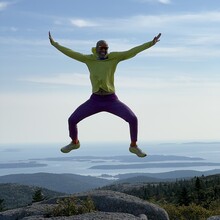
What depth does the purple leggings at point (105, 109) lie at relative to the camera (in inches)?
454

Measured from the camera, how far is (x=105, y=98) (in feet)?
38.1

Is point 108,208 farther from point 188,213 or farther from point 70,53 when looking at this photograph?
point 188,213

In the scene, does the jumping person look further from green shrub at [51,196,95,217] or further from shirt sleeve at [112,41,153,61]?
green shrub at [51,196,95,217]

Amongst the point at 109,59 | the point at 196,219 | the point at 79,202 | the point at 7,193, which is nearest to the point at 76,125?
the point at 109,59

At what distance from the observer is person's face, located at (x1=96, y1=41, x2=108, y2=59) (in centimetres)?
1174

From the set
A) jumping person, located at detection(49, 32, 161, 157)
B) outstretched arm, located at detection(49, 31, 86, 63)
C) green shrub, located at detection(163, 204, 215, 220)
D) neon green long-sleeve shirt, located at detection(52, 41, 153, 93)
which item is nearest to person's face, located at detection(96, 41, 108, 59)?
jumping person, located at detection(49, 32, 161, 157)

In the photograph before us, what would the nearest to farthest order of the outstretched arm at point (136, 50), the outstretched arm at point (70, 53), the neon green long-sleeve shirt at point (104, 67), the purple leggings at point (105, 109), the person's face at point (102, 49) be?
the outstretched arm at point (136, 50), the purple leggings at point (105, 109), the neon green long-sleeve shirt at point (104, 67), the person's face at point (102, 49), the outstretched arm at point (70, 53)

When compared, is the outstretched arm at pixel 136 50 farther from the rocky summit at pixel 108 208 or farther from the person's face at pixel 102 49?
the rocky summit at pixel 108 208

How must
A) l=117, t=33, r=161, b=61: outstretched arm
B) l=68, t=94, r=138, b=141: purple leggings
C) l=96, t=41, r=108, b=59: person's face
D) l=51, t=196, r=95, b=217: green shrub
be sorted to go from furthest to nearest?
1. l=51, t=196, r=95, b=217: green shrub
2. l=96, t=41, r=108, b=59: person's face
3. l=68, t=94, r=138, b=141: purple leggings
4. l=117, t=33, r=161, b=61: outstretched arm

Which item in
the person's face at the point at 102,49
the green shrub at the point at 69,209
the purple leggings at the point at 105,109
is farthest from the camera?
the green shrub at the point at 69,209

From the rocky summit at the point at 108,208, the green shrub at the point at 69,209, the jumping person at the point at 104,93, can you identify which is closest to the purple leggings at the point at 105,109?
the jumping person at the point at 104,93

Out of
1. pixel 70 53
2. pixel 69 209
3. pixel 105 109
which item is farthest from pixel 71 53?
pixel 69 209

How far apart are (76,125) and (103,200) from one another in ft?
19.2

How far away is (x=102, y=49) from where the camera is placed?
1177 cm
